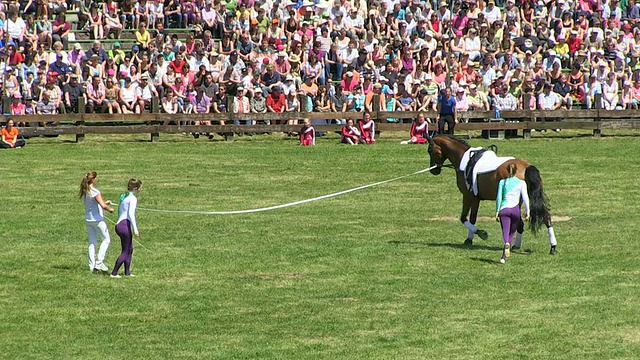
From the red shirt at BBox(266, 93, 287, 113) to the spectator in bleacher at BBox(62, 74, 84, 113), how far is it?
4981mm

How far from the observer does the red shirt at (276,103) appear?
109ft

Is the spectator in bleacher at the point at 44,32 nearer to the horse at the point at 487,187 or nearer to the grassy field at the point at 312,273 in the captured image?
the grassy field at the point at 312,273

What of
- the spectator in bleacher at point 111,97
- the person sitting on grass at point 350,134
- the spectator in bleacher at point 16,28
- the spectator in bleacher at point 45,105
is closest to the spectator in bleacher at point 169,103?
the spectator in bleacher at point 111,97

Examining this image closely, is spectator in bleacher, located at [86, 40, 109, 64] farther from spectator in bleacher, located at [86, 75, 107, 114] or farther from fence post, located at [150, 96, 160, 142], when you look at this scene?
fence post, located at [150, 96, 160, 142]

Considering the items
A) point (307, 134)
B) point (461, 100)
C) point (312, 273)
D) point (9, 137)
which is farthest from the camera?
point (461, 100)

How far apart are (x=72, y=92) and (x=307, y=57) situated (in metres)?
6.59

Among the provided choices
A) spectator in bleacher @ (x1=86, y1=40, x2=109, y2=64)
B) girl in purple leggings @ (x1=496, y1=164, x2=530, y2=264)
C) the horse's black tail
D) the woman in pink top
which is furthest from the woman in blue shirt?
girl in purple leggings @ (x1=496, y1=164, x2=530, y2=264)

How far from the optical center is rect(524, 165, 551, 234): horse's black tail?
16.9 m

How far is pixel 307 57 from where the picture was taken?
34.1m

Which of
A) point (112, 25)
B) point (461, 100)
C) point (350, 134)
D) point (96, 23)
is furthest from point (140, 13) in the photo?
point (461, 100)

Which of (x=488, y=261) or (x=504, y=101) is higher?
(x=504, y=101)

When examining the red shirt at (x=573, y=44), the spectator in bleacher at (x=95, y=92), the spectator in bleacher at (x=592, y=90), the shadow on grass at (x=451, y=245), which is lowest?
the shadow on grass at (x=451, y=245)

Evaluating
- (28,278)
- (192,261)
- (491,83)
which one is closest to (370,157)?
(491,83)

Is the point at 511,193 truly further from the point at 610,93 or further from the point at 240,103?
the point at 610,93
